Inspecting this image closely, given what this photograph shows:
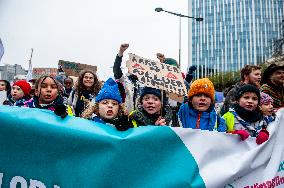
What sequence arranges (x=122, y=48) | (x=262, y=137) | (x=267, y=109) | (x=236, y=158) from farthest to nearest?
(x=122, y=48)
(x=267, y=109)
(x=262, y=137)
(x=236, y=158)

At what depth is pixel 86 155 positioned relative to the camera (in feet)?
8.33

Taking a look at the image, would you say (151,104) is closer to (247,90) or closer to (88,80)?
(247,90)

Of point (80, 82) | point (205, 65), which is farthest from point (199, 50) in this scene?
point (80, 82)

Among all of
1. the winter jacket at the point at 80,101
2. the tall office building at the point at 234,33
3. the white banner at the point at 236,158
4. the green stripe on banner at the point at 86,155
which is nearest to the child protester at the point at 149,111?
the white banner at the point at 236,158

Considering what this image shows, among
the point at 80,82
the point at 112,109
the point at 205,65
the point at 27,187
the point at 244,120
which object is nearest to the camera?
the point at 27,187

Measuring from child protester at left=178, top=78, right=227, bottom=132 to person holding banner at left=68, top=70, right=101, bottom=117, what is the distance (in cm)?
164

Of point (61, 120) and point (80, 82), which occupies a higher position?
point (80, 82)

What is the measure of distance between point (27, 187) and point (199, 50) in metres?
121

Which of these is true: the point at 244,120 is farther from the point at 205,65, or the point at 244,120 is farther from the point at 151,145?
the point at 205,65

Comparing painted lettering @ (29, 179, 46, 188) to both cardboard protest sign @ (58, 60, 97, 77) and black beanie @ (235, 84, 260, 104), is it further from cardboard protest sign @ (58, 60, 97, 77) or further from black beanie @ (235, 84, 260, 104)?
cardboard protest sign @ (58, 60, 97, 77)

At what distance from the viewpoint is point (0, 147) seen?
8.72ft

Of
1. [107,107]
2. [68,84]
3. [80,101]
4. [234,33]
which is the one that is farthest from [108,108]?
[234,33]

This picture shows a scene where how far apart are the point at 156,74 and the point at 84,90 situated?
50.0 inches

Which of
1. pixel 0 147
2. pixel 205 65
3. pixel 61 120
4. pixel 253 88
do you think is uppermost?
pixel 205 65
